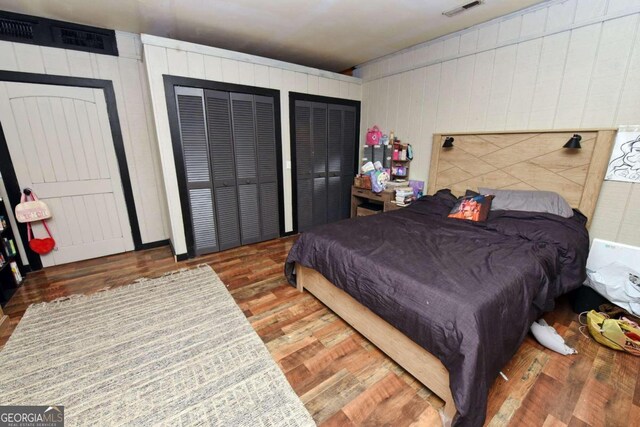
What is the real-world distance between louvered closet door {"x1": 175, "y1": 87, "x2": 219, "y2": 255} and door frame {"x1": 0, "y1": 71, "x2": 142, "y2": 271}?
0.91m

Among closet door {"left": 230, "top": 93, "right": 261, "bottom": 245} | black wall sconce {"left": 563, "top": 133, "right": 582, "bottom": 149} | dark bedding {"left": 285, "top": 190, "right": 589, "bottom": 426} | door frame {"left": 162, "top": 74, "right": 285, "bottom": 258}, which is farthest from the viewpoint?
closet door {"left": 230, "top": 93, "right": 261, "bottom": 245}

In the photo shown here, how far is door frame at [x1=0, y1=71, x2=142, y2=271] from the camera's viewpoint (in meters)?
2.67

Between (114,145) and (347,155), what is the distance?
10.4ft

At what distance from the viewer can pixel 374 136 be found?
12.9 feet

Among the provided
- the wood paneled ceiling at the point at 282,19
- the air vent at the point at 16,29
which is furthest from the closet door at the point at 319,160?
the air vent at the point at 16,29

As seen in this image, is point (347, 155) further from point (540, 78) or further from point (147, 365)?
point (147, 365)

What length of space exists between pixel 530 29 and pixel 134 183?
464 cm

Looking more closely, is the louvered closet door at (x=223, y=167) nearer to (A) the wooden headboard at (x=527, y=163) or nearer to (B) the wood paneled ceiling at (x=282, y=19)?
(B) the wood paneled ceiling at (x=282, y=19)

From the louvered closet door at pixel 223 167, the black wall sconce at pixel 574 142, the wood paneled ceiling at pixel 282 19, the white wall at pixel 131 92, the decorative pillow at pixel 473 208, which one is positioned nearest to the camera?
the black wall sconce at pixel 574 142

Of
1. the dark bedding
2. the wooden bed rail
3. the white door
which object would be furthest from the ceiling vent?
the white door

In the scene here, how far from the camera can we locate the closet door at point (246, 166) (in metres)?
3.24

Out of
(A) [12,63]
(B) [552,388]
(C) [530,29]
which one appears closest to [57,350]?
(A) [12,63]

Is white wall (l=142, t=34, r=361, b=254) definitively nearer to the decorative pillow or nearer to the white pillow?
the decorative pillow

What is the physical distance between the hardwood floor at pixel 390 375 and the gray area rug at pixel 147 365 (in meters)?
0.15
